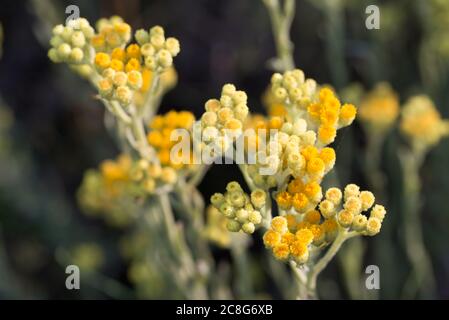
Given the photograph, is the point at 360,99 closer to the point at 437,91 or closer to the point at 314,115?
the point at 437,91

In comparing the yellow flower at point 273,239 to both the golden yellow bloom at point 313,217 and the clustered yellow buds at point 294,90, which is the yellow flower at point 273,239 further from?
the clustered yellow buds at point 294,90

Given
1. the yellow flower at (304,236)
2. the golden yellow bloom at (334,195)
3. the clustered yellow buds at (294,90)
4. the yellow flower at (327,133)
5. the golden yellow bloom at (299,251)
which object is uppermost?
the clustered yellow buds at (294,90)

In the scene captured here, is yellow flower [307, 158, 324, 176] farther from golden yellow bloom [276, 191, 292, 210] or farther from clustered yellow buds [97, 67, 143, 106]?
clustered yellow buds [97, 67, 143, 106]

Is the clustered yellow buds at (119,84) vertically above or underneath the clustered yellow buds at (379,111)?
underneath

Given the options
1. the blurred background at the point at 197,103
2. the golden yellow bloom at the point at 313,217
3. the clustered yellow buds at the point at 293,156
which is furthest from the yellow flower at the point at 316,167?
the blurred background at the point at 197,103

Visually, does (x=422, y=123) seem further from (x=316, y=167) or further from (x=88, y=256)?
(x=88, y=256)
